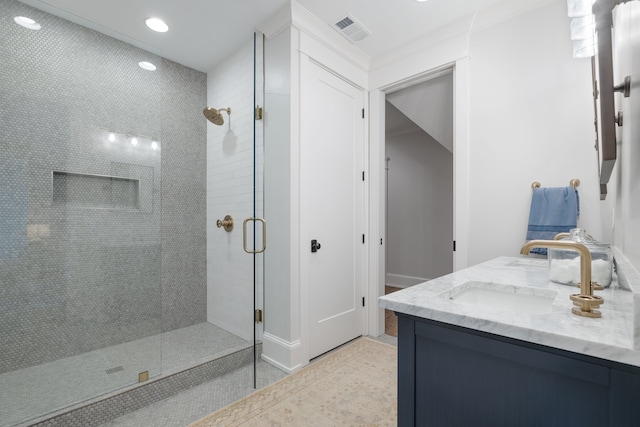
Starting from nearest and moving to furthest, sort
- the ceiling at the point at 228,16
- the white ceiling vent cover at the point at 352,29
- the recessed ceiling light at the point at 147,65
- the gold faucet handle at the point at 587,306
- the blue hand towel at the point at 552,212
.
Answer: the gold faucet handle at the point at 587,306, the blue hand towel at the point at 552,212, the ceiling at the point at 228,16, the white ceiling vent cover at the point at 352,29, the recessed ceiling light at the point at 147,65

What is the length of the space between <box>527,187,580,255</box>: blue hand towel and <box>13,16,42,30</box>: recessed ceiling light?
11.7 feet

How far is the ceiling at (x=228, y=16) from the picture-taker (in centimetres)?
213

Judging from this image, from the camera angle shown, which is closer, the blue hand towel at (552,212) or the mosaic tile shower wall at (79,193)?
the blue hand towel at (552,212)

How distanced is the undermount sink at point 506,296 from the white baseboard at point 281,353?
1385 millimetres

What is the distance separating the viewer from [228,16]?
2.28 m

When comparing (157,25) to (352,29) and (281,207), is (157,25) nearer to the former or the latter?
(352,29)

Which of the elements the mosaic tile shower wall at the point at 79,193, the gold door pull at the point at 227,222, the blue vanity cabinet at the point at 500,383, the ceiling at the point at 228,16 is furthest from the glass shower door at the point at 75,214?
the blue vanity cabinet at the point at 500,383

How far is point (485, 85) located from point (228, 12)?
198 centimetres

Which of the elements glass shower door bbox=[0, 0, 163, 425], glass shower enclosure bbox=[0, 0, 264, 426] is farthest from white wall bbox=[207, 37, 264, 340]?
glass shower door bbox=[0, 0, 163, 425]

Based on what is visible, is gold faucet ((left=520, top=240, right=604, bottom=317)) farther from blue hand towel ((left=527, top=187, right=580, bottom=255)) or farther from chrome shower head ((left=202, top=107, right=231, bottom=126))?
chrome shower head ((left=202, top=107, right=231, bottom=126))

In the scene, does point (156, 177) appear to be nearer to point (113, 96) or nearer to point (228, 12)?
point (113, 96)

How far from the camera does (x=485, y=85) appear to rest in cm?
229

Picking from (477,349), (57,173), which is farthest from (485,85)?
(57,173)

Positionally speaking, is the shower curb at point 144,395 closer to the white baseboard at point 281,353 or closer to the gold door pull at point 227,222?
the white baseboard at point 281,353
